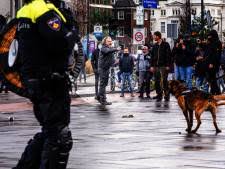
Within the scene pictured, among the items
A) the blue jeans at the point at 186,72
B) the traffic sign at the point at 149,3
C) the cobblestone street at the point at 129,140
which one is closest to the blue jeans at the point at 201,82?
the blue jeans at the point at 186,72

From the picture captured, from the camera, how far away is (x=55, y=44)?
8.38 meters

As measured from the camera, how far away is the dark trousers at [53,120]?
8.45 m

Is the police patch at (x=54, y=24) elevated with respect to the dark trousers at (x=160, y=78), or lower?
elevated

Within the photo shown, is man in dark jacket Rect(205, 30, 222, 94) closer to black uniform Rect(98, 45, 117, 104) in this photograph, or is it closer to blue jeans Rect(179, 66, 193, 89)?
black uniform Rect(98, 45, 117, 104)

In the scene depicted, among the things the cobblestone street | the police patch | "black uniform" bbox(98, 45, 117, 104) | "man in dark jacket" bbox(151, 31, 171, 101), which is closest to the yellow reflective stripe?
the police patch

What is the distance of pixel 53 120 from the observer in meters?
8.45

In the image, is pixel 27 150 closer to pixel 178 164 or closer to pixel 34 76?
pixel 34 76

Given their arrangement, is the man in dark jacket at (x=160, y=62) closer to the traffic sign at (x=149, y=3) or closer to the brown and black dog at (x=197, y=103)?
the brown and black dog at (x=197, y=103)

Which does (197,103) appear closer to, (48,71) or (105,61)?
(48,71)

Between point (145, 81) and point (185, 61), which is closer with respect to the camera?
point (185, 61)

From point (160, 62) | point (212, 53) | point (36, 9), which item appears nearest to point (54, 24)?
point (36, 9)

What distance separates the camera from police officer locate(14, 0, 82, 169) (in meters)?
8.41

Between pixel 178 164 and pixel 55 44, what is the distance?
9.33 ft

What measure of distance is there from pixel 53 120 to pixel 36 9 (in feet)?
3.25
